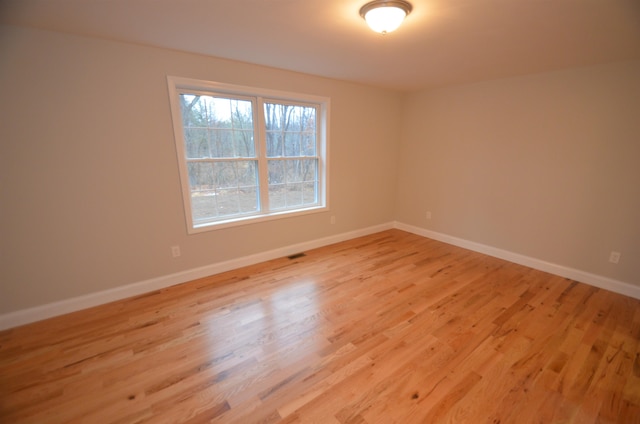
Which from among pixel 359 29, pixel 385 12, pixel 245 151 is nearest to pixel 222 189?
pixel 245 151

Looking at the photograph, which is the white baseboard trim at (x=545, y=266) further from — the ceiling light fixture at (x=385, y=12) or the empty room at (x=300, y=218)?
the ceiling light fixture at (x=385, y=12)

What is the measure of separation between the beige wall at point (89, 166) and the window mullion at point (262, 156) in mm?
315

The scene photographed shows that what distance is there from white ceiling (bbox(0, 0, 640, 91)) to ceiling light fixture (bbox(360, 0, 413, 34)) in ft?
0.23

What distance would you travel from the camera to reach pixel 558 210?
304cm

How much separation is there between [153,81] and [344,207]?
280 centimetres

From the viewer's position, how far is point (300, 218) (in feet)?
12.1

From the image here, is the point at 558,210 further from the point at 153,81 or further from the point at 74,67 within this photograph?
the point at 74,67

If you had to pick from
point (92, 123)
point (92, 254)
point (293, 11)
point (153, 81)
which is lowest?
point (92, 254)

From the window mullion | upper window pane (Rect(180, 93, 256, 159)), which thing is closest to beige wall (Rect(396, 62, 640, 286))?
the window mullion

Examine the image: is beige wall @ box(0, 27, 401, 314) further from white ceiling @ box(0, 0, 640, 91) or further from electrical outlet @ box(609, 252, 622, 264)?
electrical outlet @ box(609, 252, 622, 264)

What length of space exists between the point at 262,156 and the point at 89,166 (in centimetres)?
164

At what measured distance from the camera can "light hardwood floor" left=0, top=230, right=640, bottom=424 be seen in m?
1.51

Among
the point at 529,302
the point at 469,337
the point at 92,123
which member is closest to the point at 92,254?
the point at 92,123

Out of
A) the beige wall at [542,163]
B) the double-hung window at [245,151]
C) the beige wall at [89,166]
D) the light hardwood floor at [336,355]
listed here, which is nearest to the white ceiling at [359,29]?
the beige wall at [89,166]
